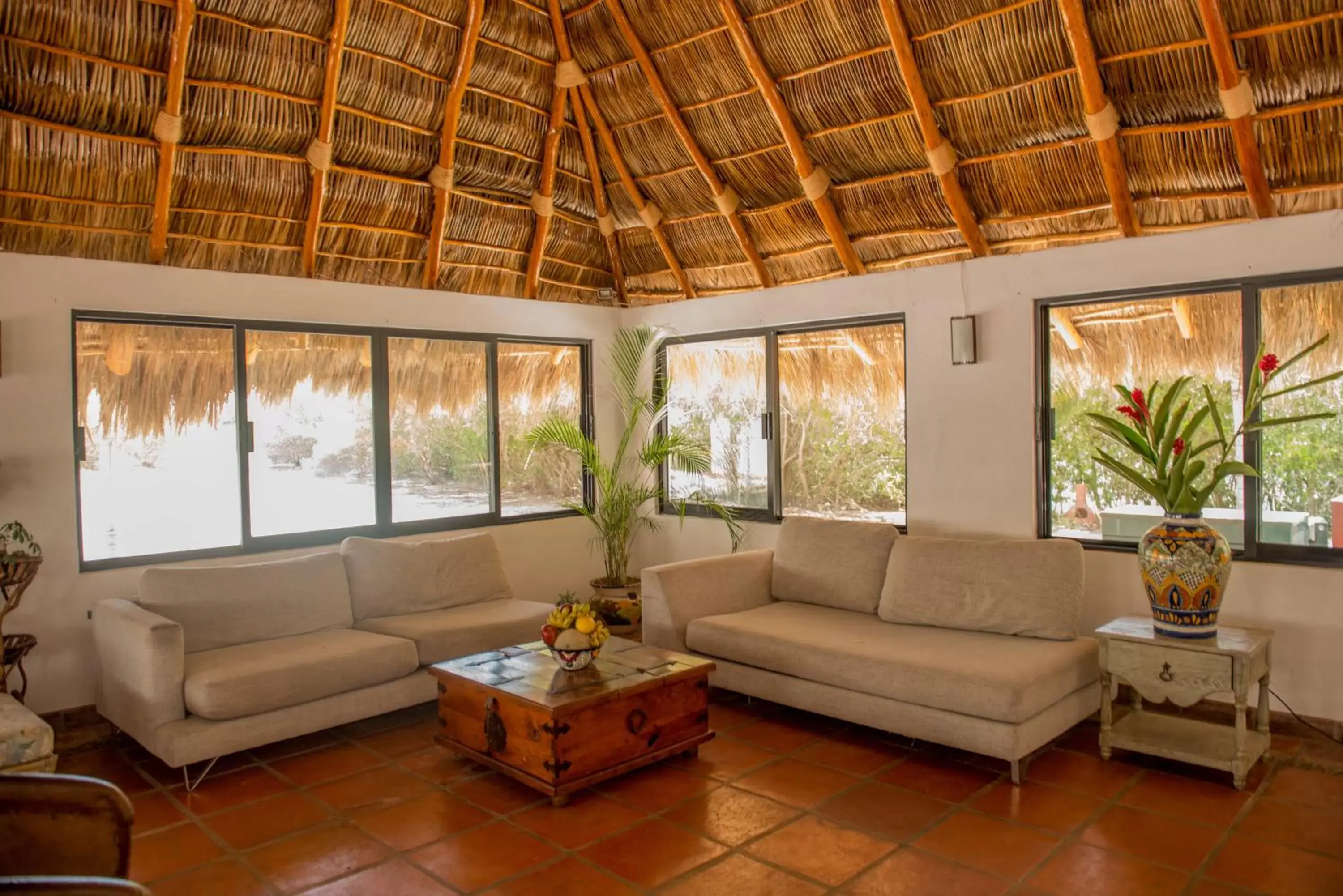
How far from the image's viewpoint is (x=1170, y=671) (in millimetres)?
3760

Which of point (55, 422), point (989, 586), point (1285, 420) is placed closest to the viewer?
point (1285, 420)

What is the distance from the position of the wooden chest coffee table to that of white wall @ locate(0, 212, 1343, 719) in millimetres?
1985

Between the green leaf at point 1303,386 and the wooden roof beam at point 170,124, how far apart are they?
5.15m

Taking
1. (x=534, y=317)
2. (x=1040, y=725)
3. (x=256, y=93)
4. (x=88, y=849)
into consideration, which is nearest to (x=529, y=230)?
(x=534, y=317)

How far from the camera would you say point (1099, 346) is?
15.8 feet

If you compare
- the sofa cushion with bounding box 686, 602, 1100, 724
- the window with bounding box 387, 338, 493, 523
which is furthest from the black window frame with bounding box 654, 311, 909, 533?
the window with bounding box 387, 338, 493, 523

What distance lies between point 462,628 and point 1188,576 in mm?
3373

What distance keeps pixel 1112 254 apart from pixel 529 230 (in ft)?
12.3

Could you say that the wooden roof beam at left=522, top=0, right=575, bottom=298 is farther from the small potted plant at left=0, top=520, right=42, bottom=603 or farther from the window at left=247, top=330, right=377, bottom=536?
the small potted plant at left=0, top=520, right=42, bottom=603

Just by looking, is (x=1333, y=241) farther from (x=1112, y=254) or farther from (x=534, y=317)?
(x=534, y=317)

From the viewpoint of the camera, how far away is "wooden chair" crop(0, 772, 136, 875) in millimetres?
2047

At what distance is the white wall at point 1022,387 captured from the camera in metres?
4.11

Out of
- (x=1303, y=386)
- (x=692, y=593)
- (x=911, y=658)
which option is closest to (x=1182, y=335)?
(x=1303, y=386)

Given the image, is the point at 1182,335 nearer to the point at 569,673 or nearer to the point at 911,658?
the point at 911,658
